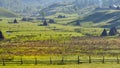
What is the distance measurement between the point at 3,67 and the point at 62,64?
41.6 ft

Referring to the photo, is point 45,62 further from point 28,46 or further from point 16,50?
point 28,46

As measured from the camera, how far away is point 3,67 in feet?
213

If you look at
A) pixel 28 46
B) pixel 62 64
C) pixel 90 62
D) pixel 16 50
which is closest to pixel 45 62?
pixel 62 64

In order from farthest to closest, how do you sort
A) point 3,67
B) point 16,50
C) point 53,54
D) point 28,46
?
point 28,46 < point 16,50 < point 53,54 < point 3,67

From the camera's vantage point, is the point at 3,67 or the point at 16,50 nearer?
the point at 3,67

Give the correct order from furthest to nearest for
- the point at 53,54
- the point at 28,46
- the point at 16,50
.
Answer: the point at 28,46, the point at 16,50, the point at 53,54

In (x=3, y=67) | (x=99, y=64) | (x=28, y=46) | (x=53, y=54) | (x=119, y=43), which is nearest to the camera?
(x=3, y=67)

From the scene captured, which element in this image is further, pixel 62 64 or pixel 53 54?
pixel 53 54

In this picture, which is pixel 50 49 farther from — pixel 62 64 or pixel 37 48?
pixel 62 64

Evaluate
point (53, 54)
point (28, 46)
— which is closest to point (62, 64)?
point (53, 54)

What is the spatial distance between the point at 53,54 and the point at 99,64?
21.8 metres

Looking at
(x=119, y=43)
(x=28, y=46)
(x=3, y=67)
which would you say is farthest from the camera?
(x=119, y=43)

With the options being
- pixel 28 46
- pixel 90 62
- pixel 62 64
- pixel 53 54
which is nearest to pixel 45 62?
pixel 62 64

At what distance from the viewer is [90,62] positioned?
71.3 meters
